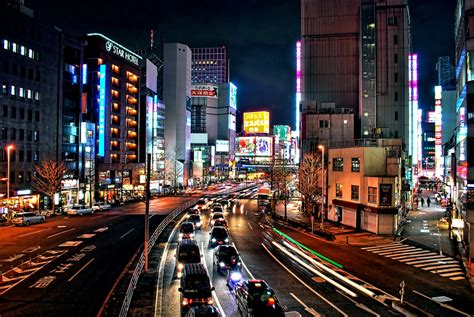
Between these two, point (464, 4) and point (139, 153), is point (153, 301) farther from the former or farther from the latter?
point (139, 153)

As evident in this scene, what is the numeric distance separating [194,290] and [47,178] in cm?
4829

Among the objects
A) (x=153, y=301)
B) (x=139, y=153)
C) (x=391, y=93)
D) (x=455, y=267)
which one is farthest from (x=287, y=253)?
(x=139, y=153)

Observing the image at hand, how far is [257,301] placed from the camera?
58.3 feet

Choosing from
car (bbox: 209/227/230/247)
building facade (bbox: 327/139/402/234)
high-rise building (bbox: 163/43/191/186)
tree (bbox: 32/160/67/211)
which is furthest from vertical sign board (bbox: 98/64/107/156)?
car (bbox: 209/227/230/247)

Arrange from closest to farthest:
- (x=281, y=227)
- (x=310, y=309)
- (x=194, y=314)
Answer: (x=194, y=314)
(x=310, y=309)
(x=281, y=227)

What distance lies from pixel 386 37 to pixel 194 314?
7049 cm

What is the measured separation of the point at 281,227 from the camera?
1903 inches

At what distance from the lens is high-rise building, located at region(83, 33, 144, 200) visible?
8862 centimetres

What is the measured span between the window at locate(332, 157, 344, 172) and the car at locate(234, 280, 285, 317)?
34.0 metres

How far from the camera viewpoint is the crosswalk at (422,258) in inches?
1123

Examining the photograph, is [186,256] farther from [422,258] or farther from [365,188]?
[365,188]

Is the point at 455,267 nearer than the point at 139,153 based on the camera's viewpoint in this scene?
Yes

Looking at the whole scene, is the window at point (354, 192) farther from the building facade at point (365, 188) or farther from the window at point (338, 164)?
the window at point (338, 164)

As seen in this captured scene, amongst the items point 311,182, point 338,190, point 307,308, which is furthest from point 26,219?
point 307,308
